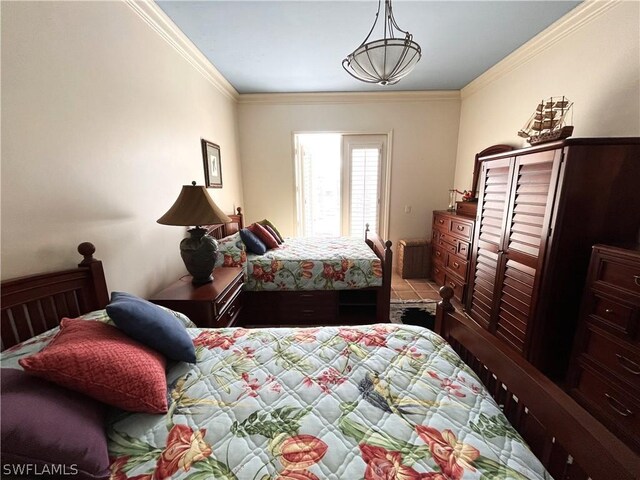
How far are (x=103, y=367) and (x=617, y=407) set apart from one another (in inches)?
95.9

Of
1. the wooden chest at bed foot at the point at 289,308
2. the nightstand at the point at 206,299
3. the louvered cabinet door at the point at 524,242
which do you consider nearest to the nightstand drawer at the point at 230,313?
the nightstand at the point at 206,299

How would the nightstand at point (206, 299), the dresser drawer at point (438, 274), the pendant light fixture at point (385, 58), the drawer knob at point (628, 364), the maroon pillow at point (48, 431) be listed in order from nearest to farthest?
1. the maroon pillow at point (48, 431)
2. the drawer knob at point (628, 364)
3. the pendant light fixture at point (385, 58)
4. the nightstand at point (206, 299)
5. the dresser drawer at point (438, 274)

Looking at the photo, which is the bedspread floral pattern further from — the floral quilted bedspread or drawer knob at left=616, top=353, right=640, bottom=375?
the floral quilted bedspread

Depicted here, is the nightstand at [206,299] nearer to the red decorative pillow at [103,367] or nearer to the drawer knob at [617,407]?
the red decorative pillow at [103,367]

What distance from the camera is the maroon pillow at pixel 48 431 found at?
58 centimetres

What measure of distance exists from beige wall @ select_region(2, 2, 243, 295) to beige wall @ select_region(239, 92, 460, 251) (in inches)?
63.1

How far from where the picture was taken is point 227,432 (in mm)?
816

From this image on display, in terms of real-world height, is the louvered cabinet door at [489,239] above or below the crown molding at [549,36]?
below

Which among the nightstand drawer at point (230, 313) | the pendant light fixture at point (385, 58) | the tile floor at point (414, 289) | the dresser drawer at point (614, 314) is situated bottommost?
the tile floor at point (414, 289)

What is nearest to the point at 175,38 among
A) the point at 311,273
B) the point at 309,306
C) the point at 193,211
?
the point at 193,211

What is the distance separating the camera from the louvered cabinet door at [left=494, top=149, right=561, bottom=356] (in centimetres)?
173

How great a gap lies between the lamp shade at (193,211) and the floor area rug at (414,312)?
6.71 feet

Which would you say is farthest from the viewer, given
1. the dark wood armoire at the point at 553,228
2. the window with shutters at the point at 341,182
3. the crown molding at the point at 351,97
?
the window with shutters at the point at 341,182

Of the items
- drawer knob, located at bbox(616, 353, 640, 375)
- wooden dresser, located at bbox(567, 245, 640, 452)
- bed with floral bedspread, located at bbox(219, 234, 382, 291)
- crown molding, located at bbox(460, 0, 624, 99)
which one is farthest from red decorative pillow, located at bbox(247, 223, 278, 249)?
crown molding, located at bbox(460, 0, 624, 99)
